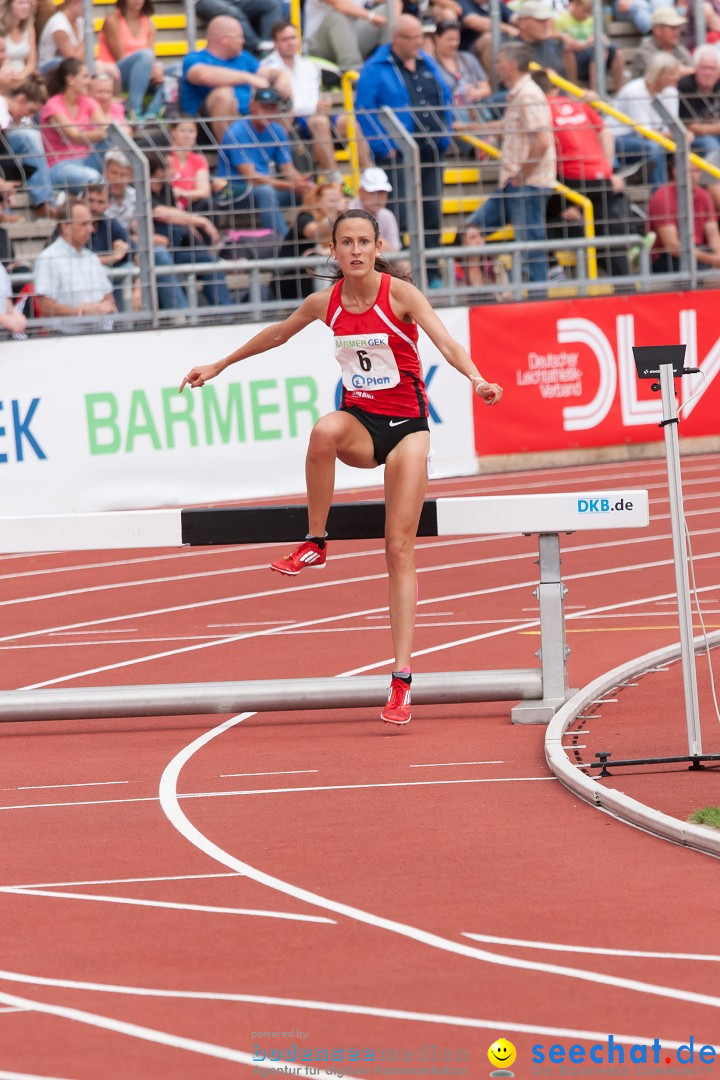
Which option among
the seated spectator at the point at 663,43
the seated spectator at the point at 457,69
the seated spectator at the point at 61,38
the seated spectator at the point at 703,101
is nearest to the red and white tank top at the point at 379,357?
the seated spectator at the point at 61,38

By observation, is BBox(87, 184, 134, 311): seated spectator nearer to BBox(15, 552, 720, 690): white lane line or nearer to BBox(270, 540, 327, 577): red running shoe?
BBox(15, 552, 720, 690): white lane line

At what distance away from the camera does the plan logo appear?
314 inches

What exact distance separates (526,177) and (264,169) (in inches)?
107

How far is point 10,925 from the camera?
5.23 meters

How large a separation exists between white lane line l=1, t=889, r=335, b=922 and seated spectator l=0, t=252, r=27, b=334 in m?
10.8

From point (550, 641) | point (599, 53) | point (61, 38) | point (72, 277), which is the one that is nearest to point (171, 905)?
point (550, 641)

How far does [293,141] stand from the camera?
16703mm

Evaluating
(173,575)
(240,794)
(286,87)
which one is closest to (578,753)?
(240,794)

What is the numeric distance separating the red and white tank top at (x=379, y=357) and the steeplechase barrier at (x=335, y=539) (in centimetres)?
46

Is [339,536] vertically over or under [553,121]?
under

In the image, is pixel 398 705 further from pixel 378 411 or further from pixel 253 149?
pixel 253 149

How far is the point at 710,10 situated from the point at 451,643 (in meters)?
14.0

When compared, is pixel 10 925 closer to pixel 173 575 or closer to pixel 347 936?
pixel 347 936

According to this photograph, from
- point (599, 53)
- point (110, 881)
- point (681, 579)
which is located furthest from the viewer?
point (599, 53)
